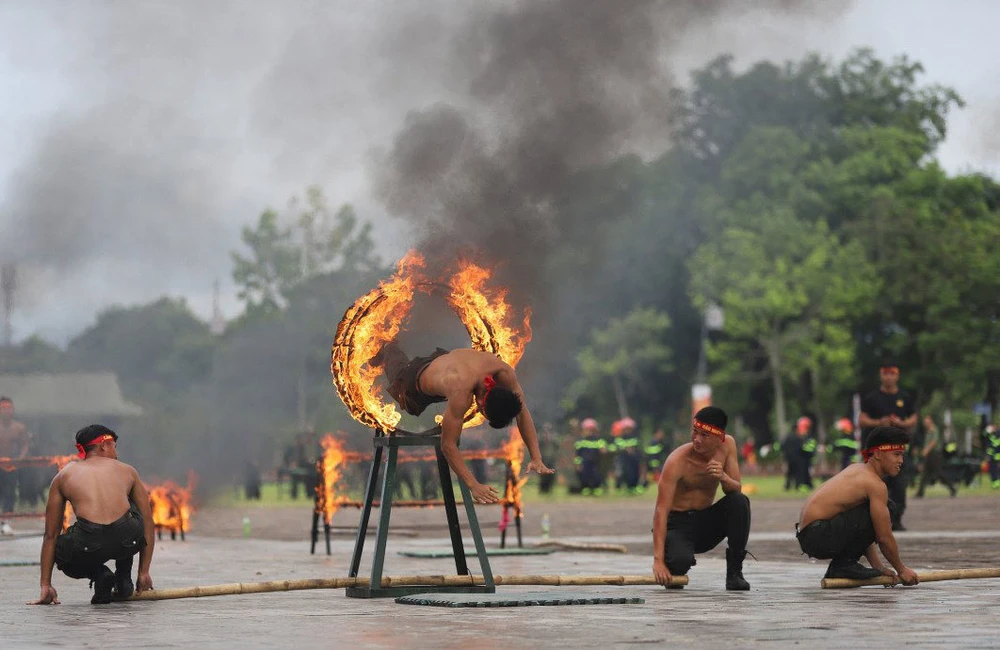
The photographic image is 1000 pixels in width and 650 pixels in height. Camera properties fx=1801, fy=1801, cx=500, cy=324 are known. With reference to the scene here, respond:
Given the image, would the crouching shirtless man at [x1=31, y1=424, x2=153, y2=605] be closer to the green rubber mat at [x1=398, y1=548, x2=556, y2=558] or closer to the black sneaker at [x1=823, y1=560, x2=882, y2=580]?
the black sneaker at [x1=823, y1=560, x2=882, y2=580]

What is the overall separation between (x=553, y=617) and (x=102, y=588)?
3410 millimetres

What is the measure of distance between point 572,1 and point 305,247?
45.1m

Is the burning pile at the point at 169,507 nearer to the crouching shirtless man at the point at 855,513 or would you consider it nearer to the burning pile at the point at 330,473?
the burning pile at the point at 330,473

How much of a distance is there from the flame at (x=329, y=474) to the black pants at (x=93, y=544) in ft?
18.4

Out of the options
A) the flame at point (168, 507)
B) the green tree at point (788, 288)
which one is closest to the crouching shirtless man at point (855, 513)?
the flame at point (168, 507)

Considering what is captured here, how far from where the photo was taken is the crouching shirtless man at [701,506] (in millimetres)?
12289

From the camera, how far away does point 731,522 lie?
12461 millimetres

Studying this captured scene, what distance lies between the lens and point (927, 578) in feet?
41.7

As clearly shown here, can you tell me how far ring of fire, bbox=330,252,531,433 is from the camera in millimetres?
12922

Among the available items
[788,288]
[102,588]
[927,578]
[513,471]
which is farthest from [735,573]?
[788,288]

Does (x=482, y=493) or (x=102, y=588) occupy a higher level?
(x=482, y=493)

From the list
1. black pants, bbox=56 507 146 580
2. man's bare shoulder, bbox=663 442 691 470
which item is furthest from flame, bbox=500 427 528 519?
black pants, bbox=56 507 146 580

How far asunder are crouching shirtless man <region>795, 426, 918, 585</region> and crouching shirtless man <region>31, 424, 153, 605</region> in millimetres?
4509

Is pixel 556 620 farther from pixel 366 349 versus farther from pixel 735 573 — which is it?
pixel 366 349
